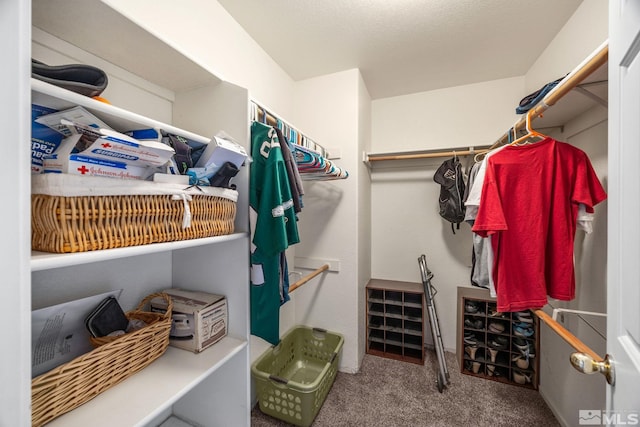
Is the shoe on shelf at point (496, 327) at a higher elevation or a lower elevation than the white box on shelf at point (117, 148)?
lower

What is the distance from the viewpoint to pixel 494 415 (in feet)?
4.83

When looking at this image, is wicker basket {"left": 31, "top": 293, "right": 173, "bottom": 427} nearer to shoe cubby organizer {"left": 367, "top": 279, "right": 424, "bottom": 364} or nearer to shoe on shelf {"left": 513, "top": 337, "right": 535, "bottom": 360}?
shoe cubby organizer {"left": 367, "top": 279, "right": 424, "bottom": 364}

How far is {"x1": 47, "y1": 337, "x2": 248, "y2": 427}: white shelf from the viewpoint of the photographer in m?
0.60

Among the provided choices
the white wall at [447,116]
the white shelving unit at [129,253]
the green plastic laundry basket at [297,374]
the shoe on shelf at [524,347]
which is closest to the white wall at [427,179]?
the white wall at [447,116]

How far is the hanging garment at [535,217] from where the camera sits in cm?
112

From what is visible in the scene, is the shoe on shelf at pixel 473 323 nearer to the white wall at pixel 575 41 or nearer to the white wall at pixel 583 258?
the white wall at pixel 583 258

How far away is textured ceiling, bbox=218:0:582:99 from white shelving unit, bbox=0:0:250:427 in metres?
0.79

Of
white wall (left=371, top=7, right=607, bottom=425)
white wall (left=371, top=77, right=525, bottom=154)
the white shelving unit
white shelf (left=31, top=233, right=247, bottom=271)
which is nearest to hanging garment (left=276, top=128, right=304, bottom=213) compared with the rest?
the white shelving unit

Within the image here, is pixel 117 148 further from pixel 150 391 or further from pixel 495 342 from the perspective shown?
pixel 495 342

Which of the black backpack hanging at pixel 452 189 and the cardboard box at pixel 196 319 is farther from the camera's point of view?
the black backpack hanging at pixel 452 189

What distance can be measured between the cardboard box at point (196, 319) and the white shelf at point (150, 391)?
0.11 feet

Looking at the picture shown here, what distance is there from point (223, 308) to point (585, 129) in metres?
1.98

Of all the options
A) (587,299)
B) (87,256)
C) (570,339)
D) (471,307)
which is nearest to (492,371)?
(471,307)

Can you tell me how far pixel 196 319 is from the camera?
0.86 metres
